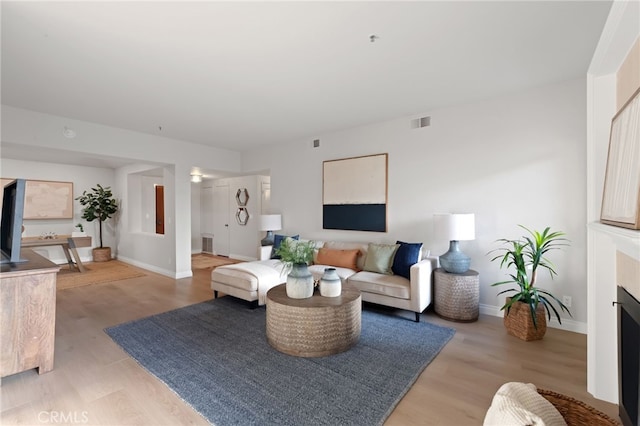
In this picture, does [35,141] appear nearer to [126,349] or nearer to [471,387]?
[126,349]

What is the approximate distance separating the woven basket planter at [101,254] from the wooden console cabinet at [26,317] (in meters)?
5.46

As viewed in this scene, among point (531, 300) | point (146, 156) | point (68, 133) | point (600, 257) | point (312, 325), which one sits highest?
point (68, 133)

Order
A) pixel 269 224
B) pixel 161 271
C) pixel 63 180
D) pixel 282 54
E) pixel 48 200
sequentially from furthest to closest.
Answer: pixel 63 180, pixel 48 200, pixel 161 271, pixel 269 224, pixel 282 54

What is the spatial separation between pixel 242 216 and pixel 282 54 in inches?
204

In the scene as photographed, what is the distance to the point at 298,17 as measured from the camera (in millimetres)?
1933

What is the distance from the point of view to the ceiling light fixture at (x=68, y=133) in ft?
12.9

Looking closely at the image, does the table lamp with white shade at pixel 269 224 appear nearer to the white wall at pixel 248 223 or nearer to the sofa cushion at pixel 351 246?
the sofa cushion at pixel 351 246

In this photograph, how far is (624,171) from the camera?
1.49 m

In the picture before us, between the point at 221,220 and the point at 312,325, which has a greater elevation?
the point at 221,220

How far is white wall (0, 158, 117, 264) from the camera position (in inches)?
242

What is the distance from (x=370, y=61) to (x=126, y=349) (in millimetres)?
3360

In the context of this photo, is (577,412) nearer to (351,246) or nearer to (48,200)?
(351,246)

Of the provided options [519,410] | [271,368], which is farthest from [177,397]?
[519,410]

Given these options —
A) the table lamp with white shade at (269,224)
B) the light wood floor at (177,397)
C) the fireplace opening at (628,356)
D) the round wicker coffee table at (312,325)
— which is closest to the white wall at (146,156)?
the table lamp with white shade at (269,224)
